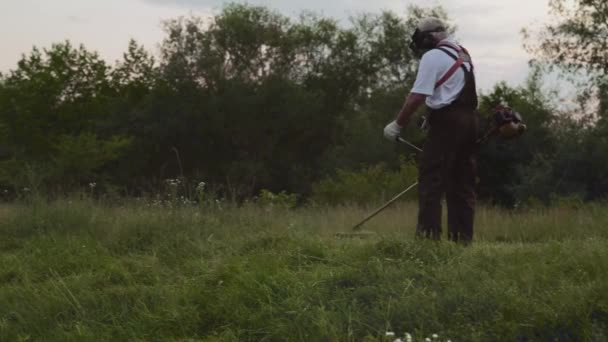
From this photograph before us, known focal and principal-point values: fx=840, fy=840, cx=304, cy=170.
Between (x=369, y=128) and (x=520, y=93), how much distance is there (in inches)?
353

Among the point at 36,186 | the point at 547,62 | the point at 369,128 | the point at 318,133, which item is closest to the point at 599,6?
the point at 547,62

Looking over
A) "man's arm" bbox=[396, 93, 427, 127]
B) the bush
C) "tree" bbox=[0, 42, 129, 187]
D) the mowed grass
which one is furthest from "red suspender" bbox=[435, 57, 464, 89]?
"tree" bbox=[0, 42, 129, 187]

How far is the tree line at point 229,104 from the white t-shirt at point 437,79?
33252 mm

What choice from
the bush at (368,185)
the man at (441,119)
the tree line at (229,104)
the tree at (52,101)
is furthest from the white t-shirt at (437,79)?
the tree at (52,101)

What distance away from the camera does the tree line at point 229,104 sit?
47.8 metres

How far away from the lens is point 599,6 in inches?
1508

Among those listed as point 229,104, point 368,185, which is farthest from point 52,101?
point 368,185

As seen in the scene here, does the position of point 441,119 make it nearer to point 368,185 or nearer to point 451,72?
point 451,72

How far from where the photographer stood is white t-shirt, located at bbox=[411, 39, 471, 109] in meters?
7.17

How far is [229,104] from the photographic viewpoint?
5122 cm

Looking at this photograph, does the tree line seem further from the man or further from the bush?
the man

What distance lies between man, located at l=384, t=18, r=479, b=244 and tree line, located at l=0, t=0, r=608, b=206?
1301 inches

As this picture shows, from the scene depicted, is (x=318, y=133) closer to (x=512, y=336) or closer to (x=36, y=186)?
(x=36, y=186)

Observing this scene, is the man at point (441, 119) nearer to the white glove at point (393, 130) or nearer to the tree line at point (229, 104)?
the white glove at point (393, 130)
